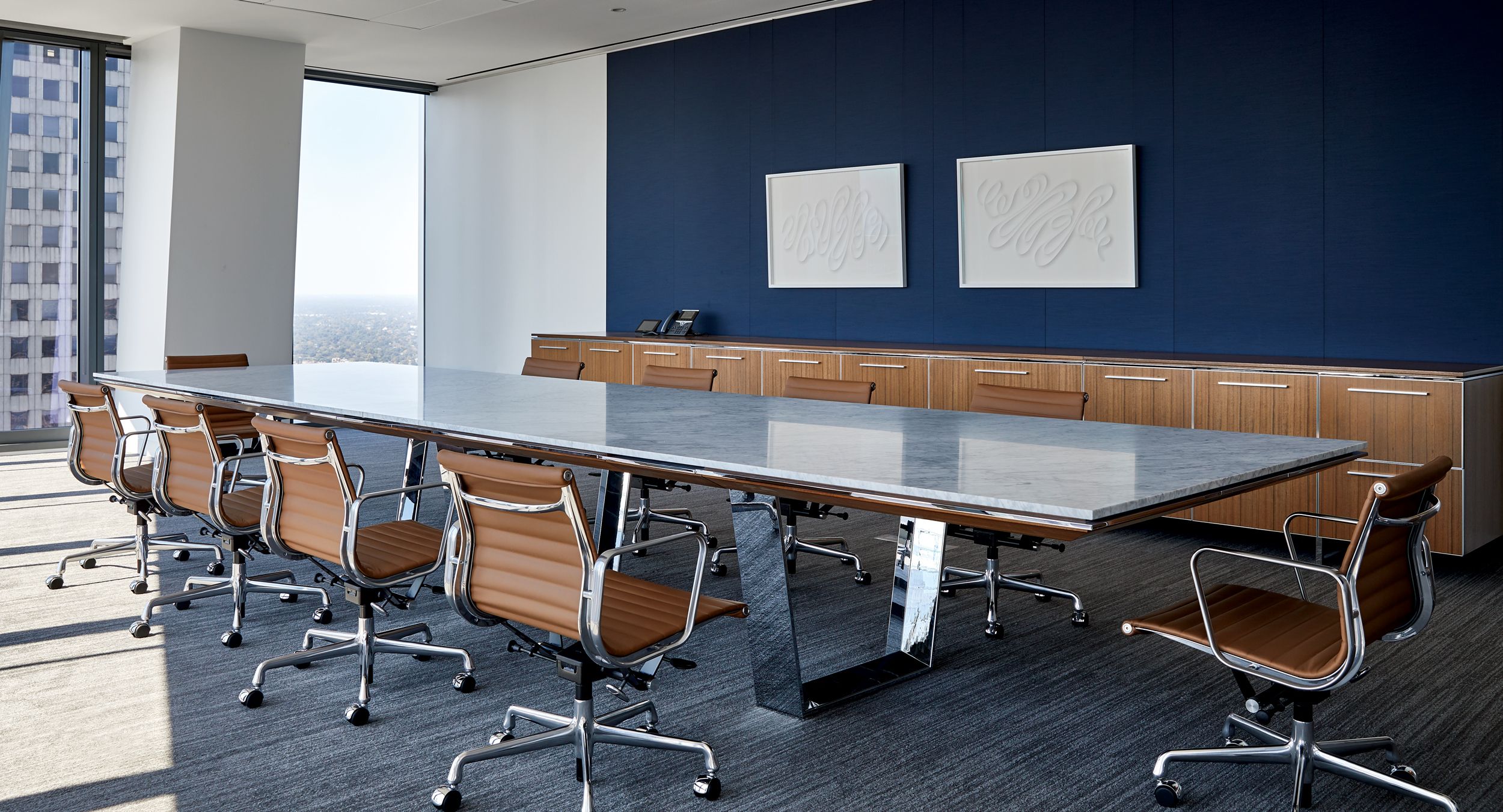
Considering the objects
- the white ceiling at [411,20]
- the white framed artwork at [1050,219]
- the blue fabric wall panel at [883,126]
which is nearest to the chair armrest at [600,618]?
the white framed artwork at [1050,219]

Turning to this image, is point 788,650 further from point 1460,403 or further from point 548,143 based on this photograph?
point 548,143

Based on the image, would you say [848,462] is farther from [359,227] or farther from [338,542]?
[359,227]

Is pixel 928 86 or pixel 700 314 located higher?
pixel 928 86

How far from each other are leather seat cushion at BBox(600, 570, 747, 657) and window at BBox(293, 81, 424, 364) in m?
7.99

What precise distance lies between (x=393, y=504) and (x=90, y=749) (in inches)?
143

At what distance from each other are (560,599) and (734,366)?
5.10 m

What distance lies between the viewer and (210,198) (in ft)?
28.1

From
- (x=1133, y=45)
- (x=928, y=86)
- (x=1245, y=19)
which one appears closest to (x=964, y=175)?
(x=928, y=86)

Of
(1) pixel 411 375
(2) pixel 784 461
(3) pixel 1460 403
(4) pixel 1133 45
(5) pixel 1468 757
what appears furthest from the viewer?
(4) pixel 1133 45

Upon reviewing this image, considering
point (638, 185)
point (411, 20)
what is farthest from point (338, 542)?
point (638, 185)

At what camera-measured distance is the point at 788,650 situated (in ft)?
10.6

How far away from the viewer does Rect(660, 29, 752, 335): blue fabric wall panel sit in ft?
27.8

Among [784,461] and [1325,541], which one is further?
[1325,541]

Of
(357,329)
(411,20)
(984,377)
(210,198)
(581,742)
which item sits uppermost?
(411,20)
